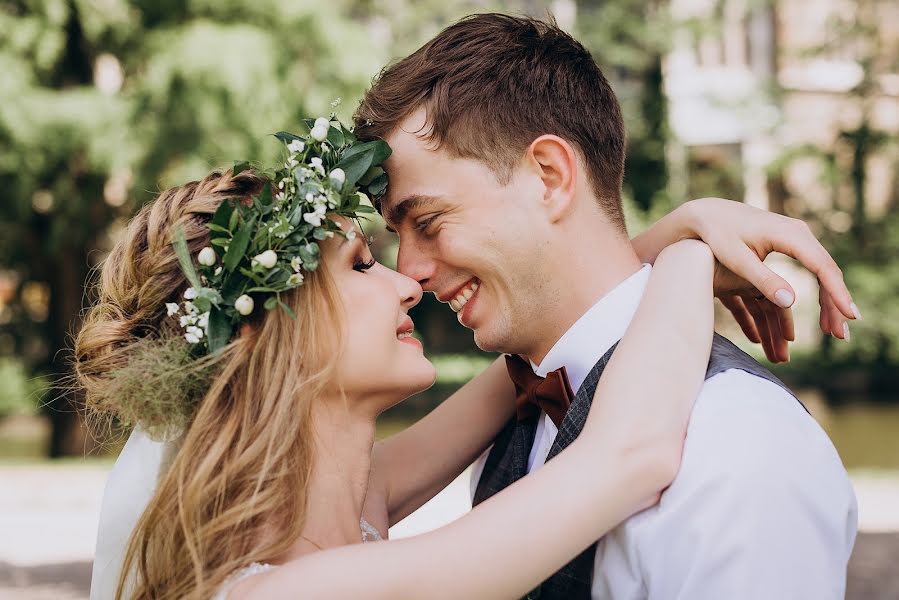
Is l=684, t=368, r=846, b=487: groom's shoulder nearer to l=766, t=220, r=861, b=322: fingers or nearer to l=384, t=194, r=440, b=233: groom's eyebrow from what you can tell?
l=766, t=220, r=861, b=322: fingers

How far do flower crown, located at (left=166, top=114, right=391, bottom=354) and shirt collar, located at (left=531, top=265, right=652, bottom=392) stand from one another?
0.67 metres

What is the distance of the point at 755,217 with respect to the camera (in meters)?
2.41

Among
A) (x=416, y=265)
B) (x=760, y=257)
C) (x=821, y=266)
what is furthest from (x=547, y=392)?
(x=821, y=266)

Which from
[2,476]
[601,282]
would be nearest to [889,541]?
[601,282]

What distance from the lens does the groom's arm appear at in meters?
1.89

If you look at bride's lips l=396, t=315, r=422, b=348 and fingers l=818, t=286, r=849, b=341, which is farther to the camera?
bride's lips l=396, t=315, r=422, b=348

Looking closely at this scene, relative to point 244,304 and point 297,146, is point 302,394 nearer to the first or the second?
point 244,304

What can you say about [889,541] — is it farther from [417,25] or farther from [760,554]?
[417,25]

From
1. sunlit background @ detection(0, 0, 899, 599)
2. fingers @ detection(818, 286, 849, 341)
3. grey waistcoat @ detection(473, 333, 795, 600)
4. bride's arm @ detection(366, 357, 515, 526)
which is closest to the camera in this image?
grey waistcoat @ detection(473, 333, 795, 600)

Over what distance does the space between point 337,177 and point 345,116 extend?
8.86m

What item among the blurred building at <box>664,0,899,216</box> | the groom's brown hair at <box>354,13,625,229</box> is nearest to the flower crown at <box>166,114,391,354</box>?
the groom's brown hair at <box>354,13,625,229</box>

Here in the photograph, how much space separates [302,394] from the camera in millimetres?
2258

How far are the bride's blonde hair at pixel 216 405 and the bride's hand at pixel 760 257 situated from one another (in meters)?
0.97

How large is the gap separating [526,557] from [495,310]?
0.89m
